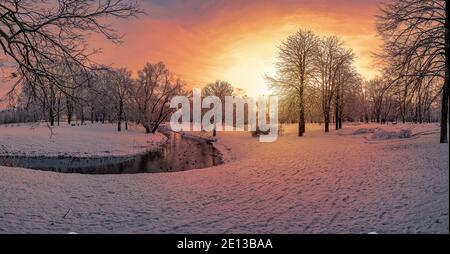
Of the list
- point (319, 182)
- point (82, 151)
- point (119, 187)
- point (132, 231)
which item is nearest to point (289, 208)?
point (319, 182)

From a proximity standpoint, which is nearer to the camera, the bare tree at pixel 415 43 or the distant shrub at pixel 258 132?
the bare tree at pixel 415 43

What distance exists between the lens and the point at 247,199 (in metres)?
11.0

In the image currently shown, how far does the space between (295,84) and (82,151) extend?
25267mm

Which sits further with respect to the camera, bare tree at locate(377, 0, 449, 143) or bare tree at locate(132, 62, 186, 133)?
bare tree at locate(132, 62, 186, 133)

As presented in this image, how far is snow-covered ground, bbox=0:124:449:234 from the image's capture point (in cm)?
799

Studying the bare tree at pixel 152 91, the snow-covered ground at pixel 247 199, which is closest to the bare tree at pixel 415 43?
the snow-covered ground at pixel 247 199

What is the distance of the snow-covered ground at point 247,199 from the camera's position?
7.99 m

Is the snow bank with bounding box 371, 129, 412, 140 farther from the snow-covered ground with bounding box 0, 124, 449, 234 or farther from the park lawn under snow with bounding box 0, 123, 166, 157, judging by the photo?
the park lawn under snow with bounding box 0, 123, 166, 157

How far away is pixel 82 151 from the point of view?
27.8 m
